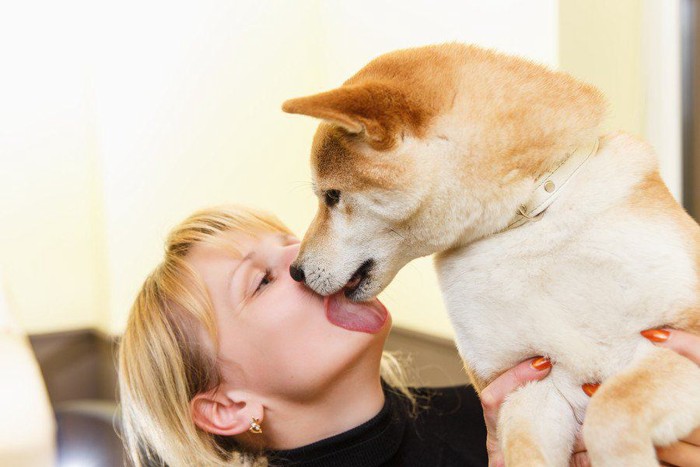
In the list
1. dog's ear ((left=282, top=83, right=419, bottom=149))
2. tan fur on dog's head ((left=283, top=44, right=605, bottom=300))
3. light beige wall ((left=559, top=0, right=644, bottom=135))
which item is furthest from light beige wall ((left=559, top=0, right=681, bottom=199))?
dog's ear ((left=282, top=83, right=419, bottom=149))

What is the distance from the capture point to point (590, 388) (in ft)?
3.31

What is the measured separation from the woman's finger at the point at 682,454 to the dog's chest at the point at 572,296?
0.43ft

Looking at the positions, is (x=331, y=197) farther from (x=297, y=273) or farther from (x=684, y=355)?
(x=684, y=355)

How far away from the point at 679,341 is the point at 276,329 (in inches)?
29.4

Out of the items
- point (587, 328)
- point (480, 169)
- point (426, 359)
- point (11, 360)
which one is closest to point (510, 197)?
point (480, 169)

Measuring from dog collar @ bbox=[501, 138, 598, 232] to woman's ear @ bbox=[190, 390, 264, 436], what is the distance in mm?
723

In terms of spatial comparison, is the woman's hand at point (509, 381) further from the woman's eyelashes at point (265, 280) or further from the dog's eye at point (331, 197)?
the woman's eyelashes at point (265, 280)

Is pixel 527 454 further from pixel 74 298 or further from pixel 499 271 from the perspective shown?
pixel 74 298

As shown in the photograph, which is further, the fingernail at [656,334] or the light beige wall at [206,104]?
the light beige wall at [206,104]

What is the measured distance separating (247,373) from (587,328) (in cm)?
74

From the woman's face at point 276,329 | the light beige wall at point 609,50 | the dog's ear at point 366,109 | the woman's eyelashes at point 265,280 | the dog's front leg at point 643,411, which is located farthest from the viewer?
the light beige wall at point 609,50

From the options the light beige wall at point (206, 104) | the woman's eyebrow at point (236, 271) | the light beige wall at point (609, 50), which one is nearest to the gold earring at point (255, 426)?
the woman's eyebrow at point (236, 271)

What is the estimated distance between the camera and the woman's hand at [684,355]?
92 centimetres

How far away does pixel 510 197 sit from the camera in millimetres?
1007
